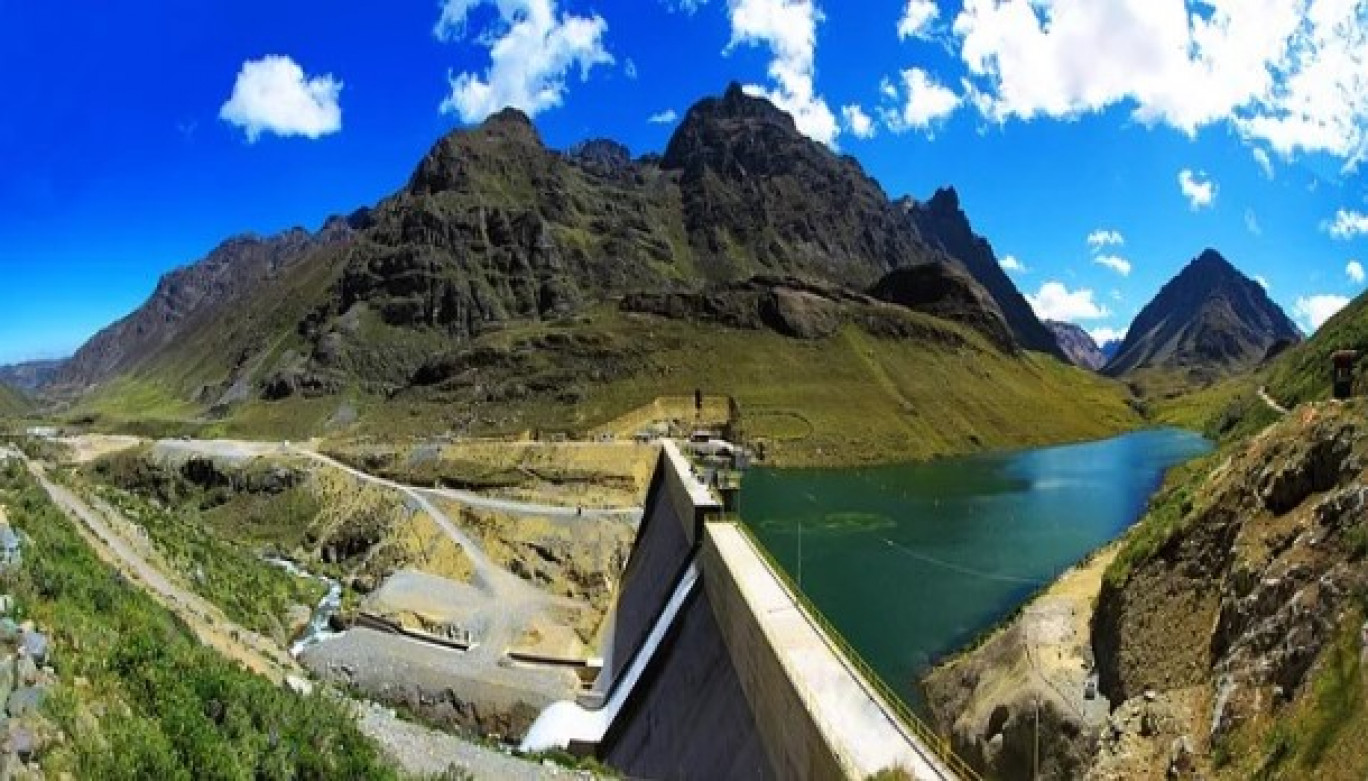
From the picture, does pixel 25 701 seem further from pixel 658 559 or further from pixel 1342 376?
pixel 658 559

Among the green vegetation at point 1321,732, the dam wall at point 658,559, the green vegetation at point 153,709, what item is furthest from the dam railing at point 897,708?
the dam wall at point 658,559

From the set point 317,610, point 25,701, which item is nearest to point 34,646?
point 25,701

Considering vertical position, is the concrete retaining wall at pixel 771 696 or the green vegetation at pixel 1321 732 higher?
the green vegetation at pixel 1321 732

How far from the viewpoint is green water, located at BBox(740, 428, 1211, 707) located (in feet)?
155

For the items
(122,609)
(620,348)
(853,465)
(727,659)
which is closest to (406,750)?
(122,609)

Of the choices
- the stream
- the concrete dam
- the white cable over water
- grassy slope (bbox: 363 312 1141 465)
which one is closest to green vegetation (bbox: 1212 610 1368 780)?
the concrete dam

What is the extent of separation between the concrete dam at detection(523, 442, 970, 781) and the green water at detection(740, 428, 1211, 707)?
31.3 feet

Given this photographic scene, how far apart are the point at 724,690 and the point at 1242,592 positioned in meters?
13.8

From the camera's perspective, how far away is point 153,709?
1458 centimetres

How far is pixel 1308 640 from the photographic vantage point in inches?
587

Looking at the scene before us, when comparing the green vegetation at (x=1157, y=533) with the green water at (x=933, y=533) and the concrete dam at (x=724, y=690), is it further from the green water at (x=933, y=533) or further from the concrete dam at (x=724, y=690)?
the green water at (x=933, y=533)

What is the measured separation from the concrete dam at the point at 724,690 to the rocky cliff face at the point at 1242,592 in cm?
464

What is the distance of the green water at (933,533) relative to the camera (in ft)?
155

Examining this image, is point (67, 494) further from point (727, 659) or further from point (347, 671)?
point (727, 659)
